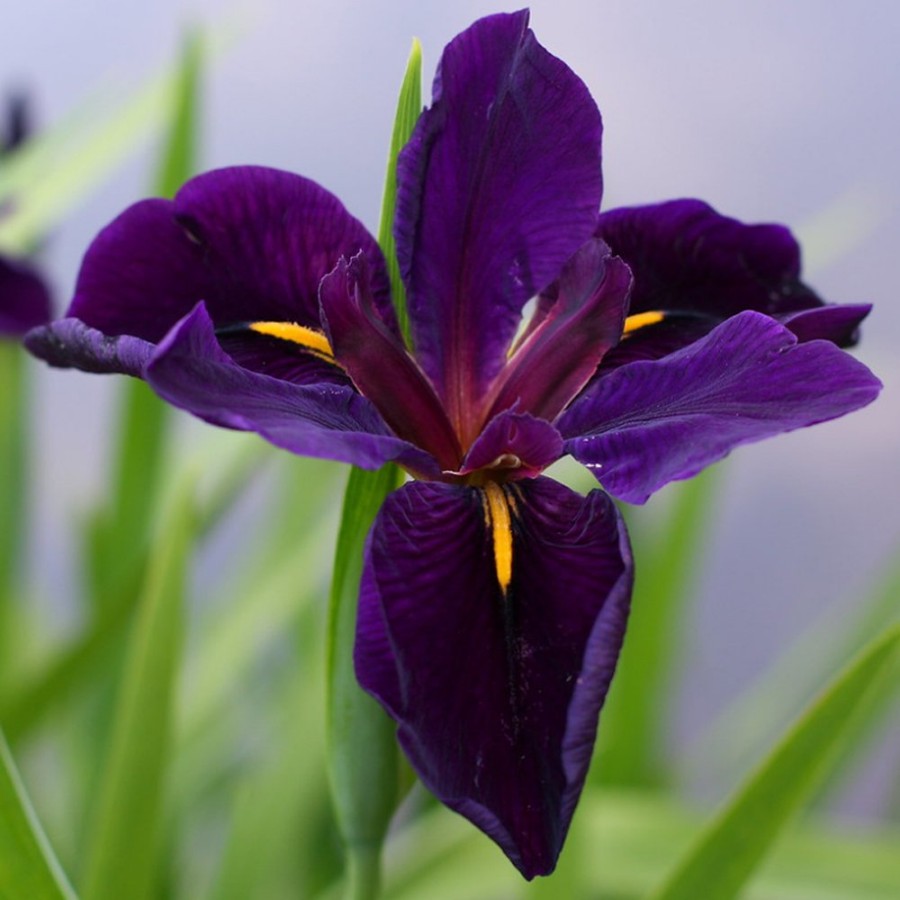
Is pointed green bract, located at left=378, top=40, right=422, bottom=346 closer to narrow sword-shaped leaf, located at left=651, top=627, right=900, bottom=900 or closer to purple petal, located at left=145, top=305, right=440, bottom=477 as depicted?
purple petal, located at left=145, top=305, right=440, bottom=477

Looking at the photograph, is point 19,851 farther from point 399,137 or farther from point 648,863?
point 648,863

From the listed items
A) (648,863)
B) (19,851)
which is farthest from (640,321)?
(648,863)

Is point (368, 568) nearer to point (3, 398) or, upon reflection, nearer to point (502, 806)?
point (502, 806)

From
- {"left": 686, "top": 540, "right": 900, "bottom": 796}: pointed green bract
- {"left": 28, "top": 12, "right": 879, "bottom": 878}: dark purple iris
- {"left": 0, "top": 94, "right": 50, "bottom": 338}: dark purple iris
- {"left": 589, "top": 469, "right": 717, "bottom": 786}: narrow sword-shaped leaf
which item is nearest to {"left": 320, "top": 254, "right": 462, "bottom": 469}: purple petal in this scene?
{"left": 28, "top": 12, "right": 879, "bottom": 878}: dark purple iris

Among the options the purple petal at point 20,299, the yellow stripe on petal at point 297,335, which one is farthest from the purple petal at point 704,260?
the purple petal at point 20,299

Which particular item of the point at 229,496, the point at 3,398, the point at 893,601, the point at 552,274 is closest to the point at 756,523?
the point at 893,601

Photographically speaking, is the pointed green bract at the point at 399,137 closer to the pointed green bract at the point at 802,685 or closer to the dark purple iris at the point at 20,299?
the dark purple iris at the point at 20,299
